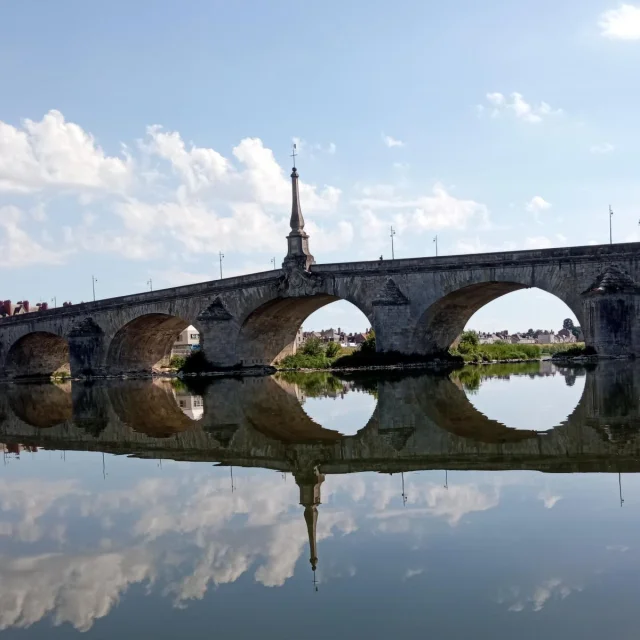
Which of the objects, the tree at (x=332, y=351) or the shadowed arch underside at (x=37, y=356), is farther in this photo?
the shadowed arch underside at (x=37, y=356)

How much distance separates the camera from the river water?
17.6 ft

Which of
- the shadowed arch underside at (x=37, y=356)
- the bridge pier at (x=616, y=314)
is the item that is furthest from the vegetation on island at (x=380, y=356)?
the shadowed arch underside at (x=37, y=356)

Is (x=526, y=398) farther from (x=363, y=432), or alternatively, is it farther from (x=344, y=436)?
(x=344, y=436)

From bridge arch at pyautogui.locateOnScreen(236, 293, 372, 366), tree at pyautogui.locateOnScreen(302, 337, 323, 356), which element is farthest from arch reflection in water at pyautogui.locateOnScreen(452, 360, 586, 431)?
tree at pyautogui.locateOnScreen(302, 337, 323, 356)

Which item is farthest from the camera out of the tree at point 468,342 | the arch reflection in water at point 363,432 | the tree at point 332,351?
the tree at point 332,351

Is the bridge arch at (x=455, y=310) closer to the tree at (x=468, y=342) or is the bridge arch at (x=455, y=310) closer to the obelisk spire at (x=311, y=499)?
the tree at (x=468, y=342)

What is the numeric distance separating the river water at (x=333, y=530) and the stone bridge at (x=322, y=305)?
1927 cm

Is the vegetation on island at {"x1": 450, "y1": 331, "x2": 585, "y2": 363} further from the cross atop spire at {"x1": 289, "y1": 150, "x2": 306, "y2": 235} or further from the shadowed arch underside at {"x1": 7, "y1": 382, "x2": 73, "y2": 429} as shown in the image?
the shadowed arch underside at {"x1": 7, "y1": 382, "x2": 73, "y2": 429}

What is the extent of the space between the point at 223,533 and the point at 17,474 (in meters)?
5.55

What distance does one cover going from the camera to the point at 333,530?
24.2ft

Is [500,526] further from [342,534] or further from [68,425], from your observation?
[68,425]

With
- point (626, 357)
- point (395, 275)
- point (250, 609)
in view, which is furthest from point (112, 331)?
point (250, 609)

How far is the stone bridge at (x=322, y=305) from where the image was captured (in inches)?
1303

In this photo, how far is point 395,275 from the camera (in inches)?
1503
